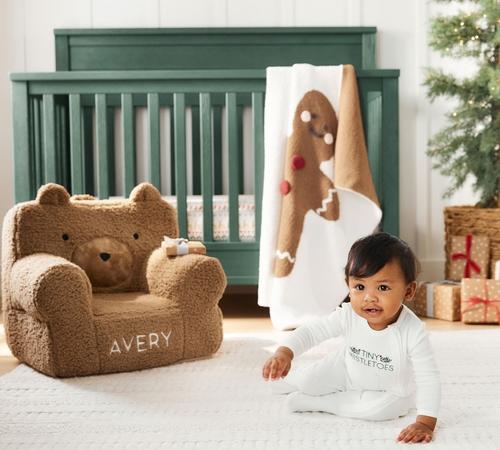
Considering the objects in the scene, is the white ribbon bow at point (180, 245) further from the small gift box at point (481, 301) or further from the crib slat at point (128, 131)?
the small gift box at point (481, 301)

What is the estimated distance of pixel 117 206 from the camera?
234 cm

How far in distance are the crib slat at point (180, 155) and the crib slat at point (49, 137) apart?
1.33 feet

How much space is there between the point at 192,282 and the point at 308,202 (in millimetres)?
713

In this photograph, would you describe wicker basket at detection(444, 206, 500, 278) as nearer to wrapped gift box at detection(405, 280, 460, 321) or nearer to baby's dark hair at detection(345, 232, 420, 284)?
wrapped gift box at detection(405, 280, 460, 321)

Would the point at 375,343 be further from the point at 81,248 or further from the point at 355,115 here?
the point at 355,115

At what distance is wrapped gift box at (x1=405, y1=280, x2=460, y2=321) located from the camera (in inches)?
109

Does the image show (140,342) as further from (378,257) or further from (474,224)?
(474,224)

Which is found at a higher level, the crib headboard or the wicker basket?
the crib headboard

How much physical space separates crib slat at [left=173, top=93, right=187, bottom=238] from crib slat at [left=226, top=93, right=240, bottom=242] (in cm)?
15

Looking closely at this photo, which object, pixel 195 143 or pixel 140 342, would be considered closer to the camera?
pixel 140 342

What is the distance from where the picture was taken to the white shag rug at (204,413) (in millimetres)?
1443

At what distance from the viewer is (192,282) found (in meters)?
2.10

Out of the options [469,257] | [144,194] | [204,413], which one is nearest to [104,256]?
[144,194]

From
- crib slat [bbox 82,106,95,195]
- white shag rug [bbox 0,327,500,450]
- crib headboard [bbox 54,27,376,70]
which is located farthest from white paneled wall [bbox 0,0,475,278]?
white shag rug [bbox 0,327,500,450]
